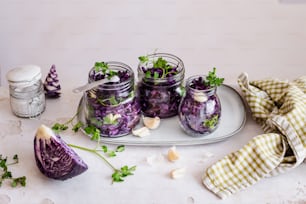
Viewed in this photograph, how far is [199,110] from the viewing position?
1.16 meters

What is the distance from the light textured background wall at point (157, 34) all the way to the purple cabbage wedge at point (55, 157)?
3.27ft

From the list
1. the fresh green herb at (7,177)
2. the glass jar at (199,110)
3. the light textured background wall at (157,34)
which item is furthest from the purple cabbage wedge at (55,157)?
the light textured background wall at (157,34)

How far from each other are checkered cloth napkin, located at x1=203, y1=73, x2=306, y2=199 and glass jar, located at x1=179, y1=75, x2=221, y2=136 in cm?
10

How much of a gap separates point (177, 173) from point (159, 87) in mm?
226

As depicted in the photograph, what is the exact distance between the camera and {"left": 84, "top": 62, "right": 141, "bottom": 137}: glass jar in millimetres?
1157

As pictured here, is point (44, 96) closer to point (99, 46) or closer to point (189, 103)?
point (189, 103)

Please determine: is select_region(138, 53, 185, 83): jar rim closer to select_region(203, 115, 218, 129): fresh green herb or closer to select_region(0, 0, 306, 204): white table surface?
select_region(203, 115, 218, 129): fresh green herb

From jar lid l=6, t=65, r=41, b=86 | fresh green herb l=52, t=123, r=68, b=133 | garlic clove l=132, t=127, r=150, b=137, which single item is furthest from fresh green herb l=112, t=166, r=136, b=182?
jar lid l=6, t=65, r=41, b=86

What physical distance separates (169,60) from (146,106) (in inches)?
5.6

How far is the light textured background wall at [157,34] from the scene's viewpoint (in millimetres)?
2020

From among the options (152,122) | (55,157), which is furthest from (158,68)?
(55,157)

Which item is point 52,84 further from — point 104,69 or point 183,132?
point 183,132

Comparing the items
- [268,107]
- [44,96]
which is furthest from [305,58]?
[44,96]

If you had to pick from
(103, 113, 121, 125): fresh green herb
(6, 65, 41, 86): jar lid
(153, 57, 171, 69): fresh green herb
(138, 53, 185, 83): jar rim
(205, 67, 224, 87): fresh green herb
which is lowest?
(103, 113, 121, 125): fresh green herb
